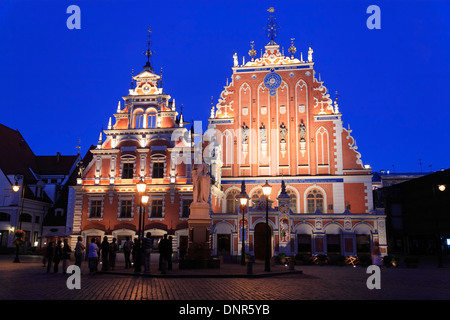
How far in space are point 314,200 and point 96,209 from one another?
19.8 metres

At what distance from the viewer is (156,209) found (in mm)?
35812

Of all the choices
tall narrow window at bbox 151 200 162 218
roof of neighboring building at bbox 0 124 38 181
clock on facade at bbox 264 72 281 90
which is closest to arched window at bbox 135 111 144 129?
tall narrow window at bbox 151 200 162 218

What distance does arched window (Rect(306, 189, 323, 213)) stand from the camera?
36719 mm

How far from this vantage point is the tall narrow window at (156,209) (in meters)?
35.6

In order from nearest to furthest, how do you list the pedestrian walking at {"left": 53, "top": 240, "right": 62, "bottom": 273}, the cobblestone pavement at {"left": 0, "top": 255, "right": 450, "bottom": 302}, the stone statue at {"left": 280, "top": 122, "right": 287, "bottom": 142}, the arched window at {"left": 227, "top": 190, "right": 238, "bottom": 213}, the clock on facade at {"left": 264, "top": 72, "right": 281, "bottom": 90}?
the cobblestone pavement at {"left": 0, "top": 255, "right": 450, "bottom": 302} → the pedestrian walking at {"left": 53, "top": 240, "right": 62, "bottom": 273} → the arched window at {"left": 227, "top": 190, "right": 238, "bottom": 213} → the stone statue at {"left": 280, "top": 122, "right": 287, "bottom": 142} → the clock on facade at {"left": 264, "top": 72, "right": 281, "bottom": 90}

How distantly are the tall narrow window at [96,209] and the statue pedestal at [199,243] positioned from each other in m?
16.8

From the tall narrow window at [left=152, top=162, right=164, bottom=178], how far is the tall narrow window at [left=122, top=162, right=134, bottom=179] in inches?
81.2

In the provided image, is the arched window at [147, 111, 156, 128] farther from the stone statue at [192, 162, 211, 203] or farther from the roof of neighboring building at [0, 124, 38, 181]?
the roof of neighboring building at [0, 124, 38, 181]

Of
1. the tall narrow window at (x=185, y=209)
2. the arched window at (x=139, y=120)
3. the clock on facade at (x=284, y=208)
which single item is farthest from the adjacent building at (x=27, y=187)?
the clock on facade at (x=284, y=208)

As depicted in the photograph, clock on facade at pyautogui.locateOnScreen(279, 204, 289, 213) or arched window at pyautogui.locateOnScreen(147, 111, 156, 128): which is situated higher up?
arched window at pyautogui.locateOnScreen(147, 111, 156, 128)

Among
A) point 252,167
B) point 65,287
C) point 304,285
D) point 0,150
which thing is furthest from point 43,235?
point 304,285

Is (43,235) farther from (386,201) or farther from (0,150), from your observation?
(386,201)

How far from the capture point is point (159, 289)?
1302 cm
